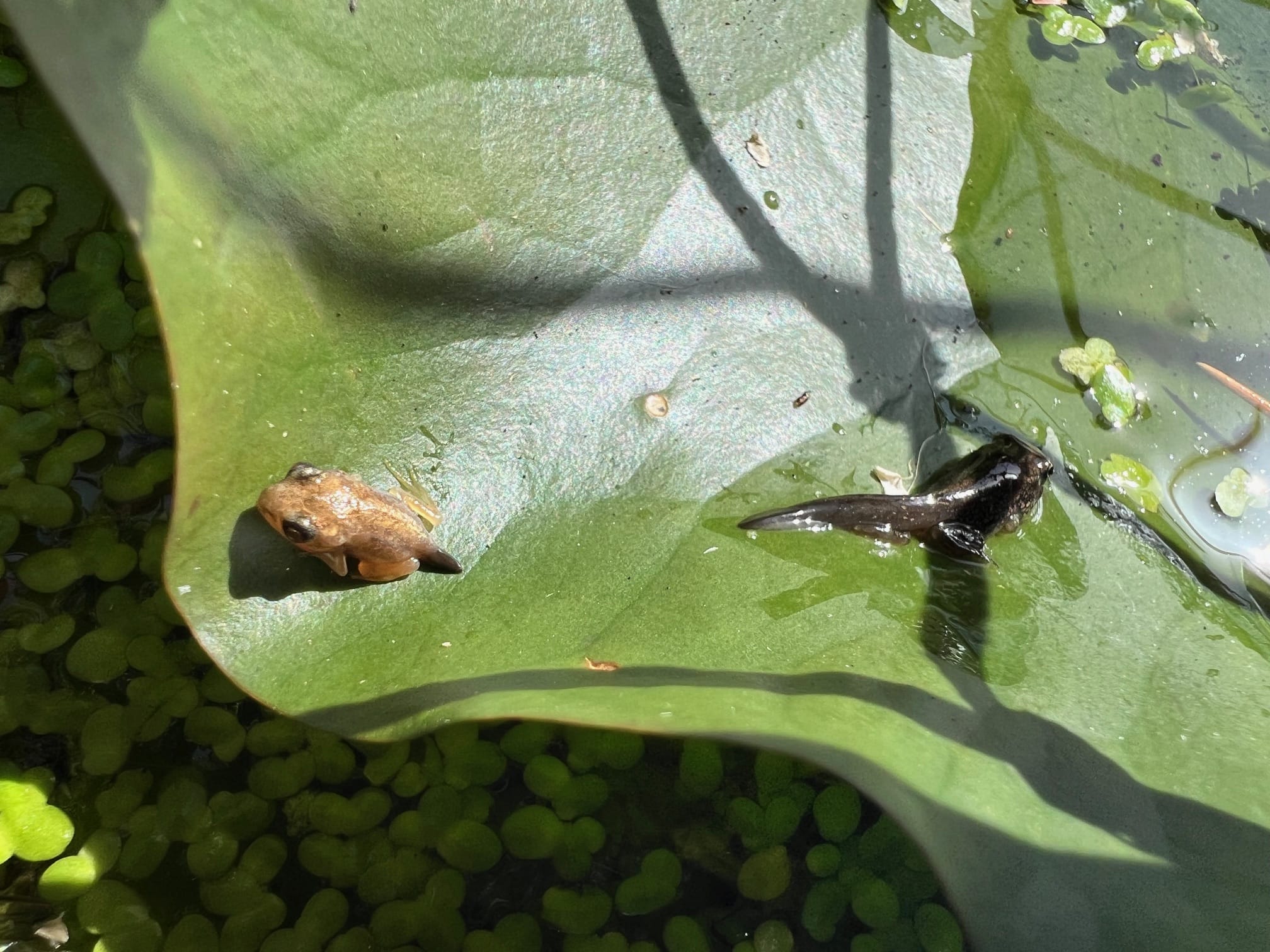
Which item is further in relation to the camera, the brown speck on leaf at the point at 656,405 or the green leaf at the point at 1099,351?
the green leaf at the point at 1099,351

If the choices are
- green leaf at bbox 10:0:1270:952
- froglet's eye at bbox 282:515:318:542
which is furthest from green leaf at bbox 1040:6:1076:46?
froglet's eye at bbox 282:515:318:542

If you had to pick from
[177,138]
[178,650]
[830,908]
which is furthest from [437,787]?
[177,138]

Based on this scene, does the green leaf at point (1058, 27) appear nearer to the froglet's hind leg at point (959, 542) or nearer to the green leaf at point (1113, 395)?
the green leaf at point (1113, 395)

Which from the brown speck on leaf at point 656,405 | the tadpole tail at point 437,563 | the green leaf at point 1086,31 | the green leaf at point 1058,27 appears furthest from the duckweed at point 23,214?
the green leaf at point 1086,31

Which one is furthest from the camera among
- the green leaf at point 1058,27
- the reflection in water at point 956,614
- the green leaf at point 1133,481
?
the green leaf at point 1058,27

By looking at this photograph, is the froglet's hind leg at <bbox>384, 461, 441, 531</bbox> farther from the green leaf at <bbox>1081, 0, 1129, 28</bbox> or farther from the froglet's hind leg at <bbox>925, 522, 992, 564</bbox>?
the green leaf at <bbox>1081, 0, 1129, 28</bbox>
